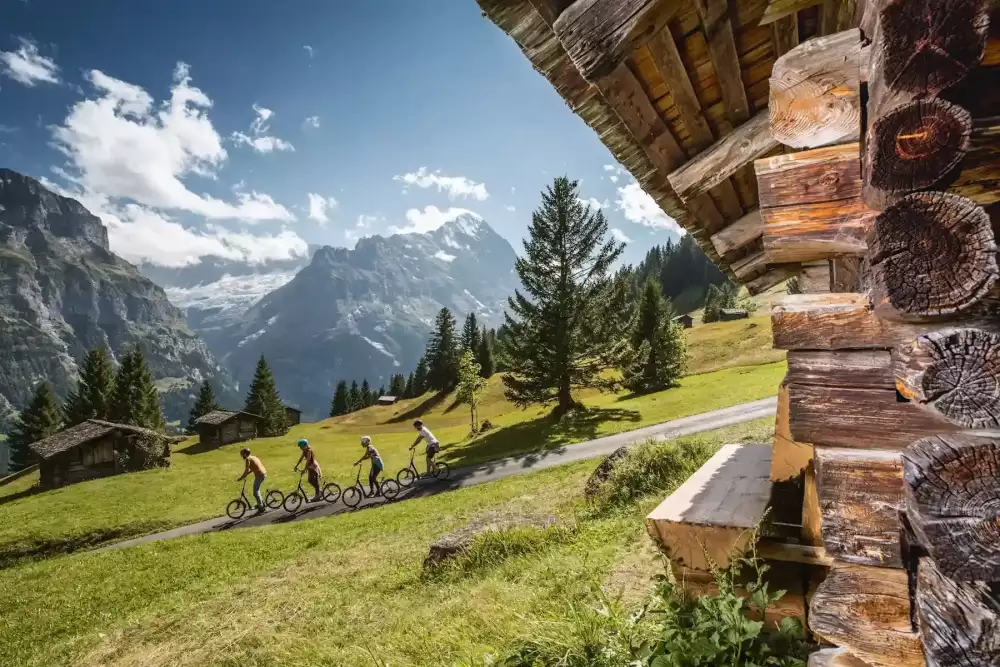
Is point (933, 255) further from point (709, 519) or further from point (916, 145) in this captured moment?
point (709, 519)

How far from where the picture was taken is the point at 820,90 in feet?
5.93

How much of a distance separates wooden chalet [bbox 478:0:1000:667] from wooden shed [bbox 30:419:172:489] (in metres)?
50.0

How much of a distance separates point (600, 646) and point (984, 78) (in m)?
3.78

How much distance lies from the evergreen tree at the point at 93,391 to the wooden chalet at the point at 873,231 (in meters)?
70.5

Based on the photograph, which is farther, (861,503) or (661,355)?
(661,355)

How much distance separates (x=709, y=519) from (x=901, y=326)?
93.2 inches

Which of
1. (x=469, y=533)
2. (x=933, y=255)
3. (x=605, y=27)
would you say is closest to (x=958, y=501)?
(x=933, y=255)

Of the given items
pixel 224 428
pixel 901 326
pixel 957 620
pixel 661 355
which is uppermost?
pixel 901 326

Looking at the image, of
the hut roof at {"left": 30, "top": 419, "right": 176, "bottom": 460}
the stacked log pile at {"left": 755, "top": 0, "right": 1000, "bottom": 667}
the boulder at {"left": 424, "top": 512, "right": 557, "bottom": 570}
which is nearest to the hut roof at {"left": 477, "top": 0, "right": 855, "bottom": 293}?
the stacked log pile at {"left": 755, "top": 0, "right": 1000, "bottom": 667}

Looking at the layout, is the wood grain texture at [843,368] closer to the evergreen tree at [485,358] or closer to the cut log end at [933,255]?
the cut log end at [933,255]

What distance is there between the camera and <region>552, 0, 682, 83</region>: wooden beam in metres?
1.82

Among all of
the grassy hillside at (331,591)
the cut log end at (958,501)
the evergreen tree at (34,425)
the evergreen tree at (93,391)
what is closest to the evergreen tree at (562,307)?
the grassy hillside at (331,591)

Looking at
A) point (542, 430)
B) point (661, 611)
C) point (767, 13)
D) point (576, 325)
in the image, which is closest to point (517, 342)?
point (576, 325)

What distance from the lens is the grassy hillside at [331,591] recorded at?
5242 mm
